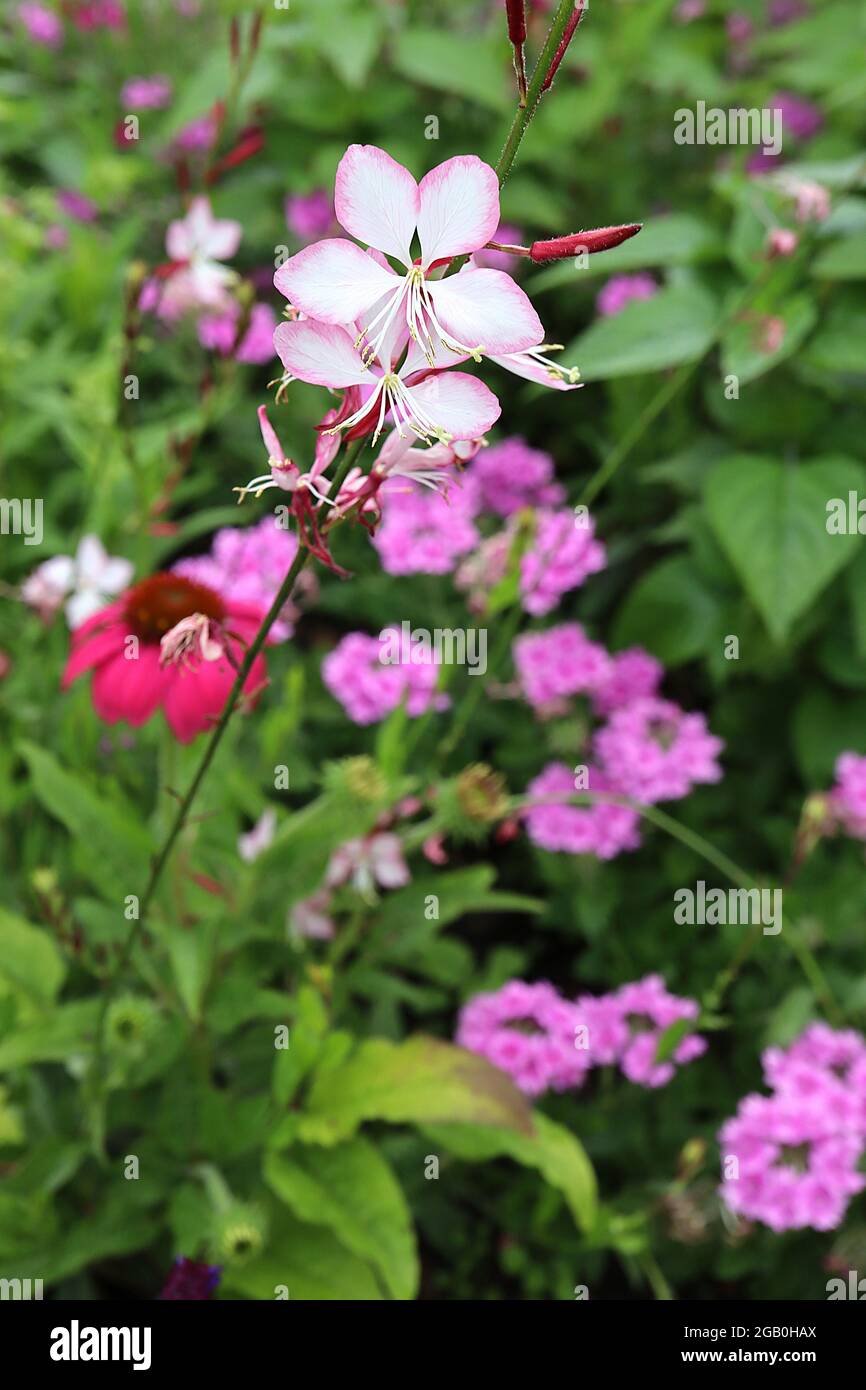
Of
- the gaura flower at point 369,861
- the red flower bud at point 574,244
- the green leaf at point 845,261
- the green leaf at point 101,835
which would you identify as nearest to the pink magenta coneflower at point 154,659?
the green leaf at point 101,835

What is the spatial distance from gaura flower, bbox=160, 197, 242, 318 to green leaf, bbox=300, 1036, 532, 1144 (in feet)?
3.13

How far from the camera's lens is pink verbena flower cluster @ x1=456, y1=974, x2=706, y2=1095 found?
1.31m

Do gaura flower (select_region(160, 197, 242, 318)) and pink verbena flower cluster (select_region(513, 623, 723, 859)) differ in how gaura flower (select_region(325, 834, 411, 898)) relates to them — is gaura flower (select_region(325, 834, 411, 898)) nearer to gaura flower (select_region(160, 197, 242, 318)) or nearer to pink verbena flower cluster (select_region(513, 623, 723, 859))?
pink verbena flower cluster (select_region(513, 623, 723, 859))

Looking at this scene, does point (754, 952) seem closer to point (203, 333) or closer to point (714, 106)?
point (203, 333)

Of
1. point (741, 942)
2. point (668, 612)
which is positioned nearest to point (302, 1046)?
point (741, 942)

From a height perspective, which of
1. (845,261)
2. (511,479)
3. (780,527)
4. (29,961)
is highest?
(845,261)

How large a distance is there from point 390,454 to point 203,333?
4.48 ft

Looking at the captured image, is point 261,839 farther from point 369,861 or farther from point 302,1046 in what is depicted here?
point 302,1046

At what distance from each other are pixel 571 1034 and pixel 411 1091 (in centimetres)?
33

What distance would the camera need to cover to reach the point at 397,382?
524mm

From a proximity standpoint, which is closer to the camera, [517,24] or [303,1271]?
[517,24]

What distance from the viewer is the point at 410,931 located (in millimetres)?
1279

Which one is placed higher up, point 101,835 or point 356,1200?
point 101,835
